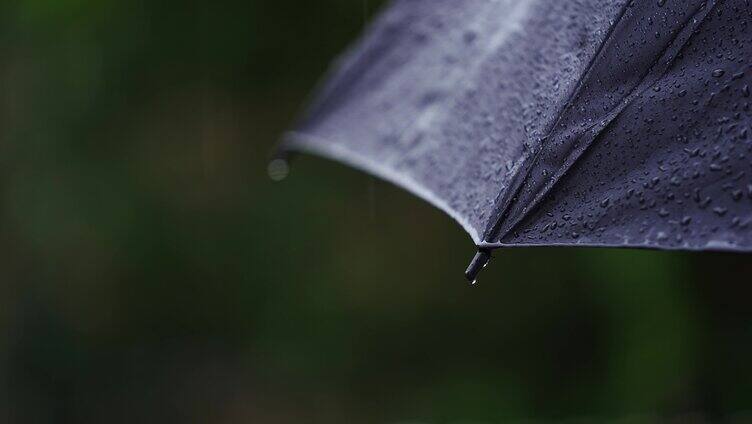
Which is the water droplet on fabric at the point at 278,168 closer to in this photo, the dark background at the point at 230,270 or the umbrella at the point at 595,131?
the umbrella at the point at 595,131

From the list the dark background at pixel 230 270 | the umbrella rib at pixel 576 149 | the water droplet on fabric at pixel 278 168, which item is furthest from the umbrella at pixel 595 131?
the dark background at pixel 230 270

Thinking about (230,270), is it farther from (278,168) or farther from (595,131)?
(595,131)

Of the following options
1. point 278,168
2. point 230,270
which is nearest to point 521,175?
point 278,168

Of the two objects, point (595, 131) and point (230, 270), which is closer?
point (595, 131)

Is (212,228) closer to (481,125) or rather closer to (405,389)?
(405,389)

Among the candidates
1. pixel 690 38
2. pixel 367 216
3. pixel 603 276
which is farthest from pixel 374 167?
pixel 367 216
